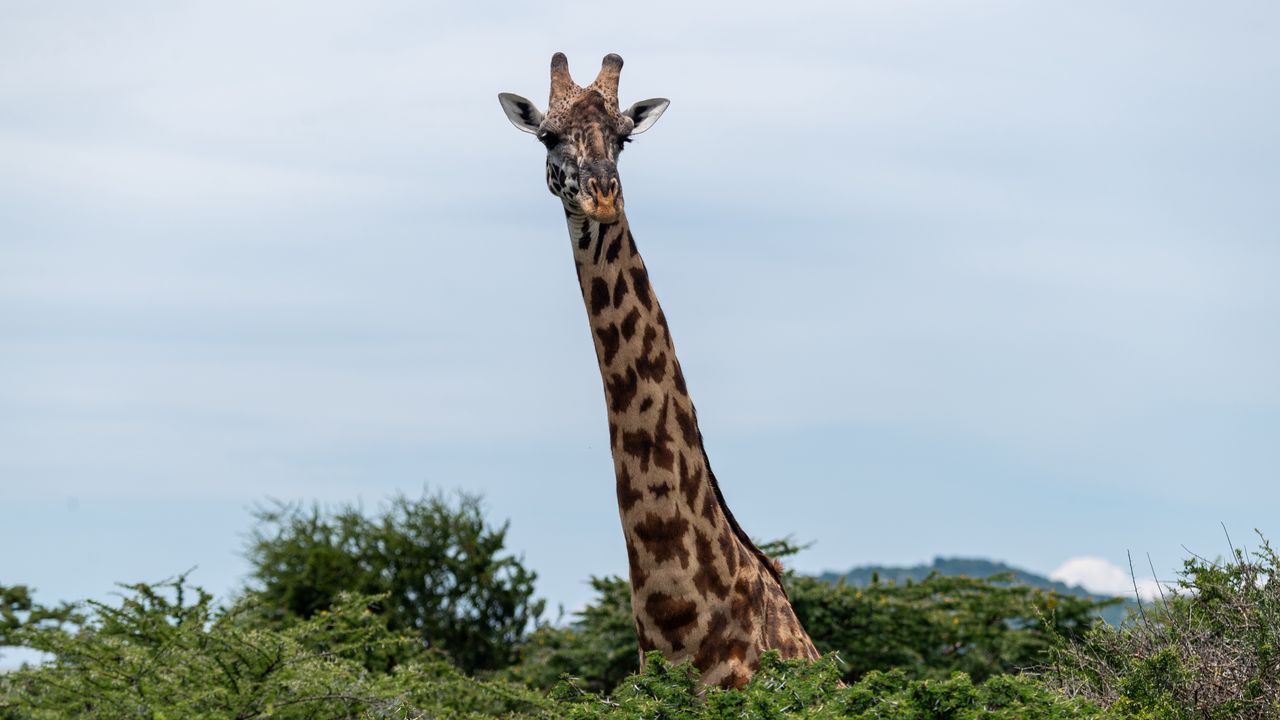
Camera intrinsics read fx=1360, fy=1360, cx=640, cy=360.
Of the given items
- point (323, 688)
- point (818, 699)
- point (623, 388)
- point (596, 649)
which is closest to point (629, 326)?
point (623, 388)

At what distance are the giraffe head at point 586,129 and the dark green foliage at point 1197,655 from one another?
14.9 feet

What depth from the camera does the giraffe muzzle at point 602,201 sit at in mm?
8047

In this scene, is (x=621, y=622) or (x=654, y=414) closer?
(x=654, y=414)

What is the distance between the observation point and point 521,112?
945cm

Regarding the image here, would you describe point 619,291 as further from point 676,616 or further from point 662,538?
point 676,616

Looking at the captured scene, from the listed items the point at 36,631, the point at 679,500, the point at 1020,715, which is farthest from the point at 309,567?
the point at 1020,715

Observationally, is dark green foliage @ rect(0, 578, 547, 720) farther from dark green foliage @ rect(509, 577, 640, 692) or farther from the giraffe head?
dark green foliage @ rect(509, 577, 640, 692)

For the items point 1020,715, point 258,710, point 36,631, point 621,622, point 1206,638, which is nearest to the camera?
point 1020,715

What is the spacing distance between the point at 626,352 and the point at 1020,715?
3084 mm

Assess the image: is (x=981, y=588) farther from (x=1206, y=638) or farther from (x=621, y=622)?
(x=1206, y=638)

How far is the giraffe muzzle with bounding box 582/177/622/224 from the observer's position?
8047mm

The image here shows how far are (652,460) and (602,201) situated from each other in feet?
5.30

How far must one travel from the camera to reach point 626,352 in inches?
330

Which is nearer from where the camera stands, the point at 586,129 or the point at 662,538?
the point at 662,538
